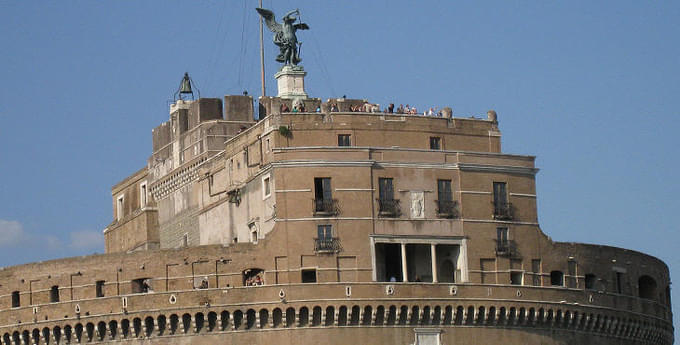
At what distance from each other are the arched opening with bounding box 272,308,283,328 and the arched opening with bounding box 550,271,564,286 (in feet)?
49.8

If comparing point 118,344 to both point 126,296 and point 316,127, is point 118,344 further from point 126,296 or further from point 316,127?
point 316,127

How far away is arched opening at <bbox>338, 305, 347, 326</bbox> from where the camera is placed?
339ft

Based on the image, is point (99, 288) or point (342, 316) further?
point (99, 288)

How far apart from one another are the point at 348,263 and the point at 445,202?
6.15 m

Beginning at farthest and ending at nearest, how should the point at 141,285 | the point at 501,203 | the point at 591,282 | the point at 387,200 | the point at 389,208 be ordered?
the point at 591,282 < the point at 501,203 < the point at 141,285 < the point at 387,200 < the point at 389,208

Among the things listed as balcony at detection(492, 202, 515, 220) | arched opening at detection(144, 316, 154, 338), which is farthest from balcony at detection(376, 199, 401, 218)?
arched opening at detection(144, 316, 154, 338)

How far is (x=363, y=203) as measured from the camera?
105 meters

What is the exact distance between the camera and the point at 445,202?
10650 centimetres

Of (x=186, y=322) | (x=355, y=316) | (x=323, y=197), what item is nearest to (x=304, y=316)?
(x=355, y=316)

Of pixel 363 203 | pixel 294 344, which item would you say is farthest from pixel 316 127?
pixel 294 344

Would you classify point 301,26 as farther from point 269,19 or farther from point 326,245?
point 326,245

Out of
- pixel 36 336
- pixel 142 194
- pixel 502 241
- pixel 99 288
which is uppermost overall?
pixel 142 194

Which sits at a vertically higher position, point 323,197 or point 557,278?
point 323,197

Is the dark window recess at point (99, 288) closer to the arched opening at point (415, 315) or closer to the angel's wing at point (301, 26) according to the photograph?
the arched opening at point (415, 315)
